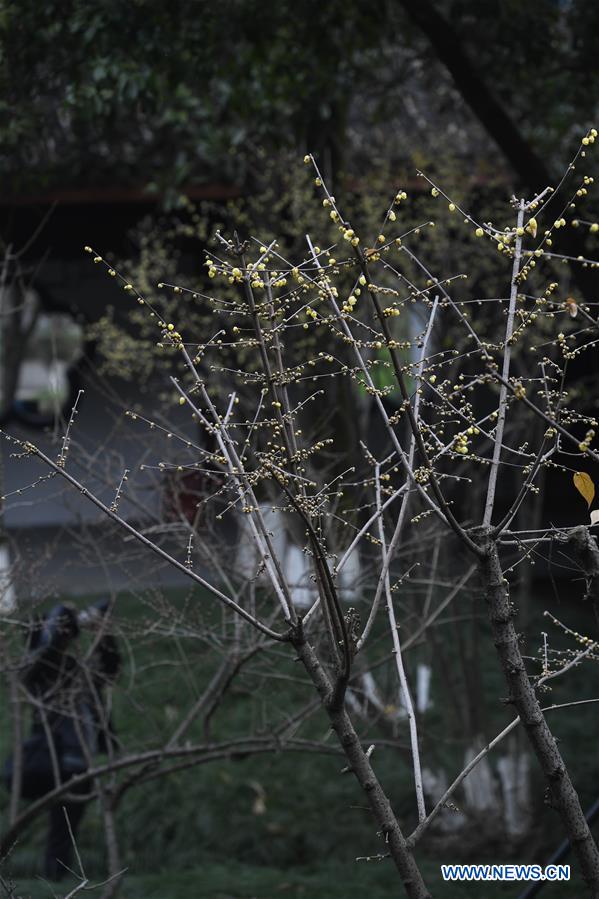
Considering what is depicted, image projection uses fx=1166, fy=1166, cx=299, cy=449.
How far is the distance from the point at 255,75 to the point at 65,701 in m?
4.02

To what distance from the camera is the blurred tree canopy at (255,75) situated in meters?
6.00

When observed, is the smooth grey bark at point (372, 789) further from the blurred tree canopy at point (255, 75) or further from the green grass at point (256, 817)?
the blurred tree canopy at point (255, 75)

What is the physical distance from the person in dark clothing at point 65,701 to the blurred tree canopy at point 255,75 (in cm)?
255

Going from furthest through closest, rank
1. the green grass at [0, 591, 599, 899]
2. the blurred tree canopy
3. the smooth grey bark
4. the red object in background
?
the green grass at [0, 591, 599, 899]
the blurred tree canopy
the red object in background
the smooth grey bark

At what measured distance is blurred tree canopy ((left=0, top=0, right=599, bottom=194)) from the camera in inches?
236

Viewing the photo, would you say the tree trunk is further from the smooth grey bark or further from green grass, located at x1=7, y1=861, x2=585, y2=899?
green grass, located at x1=7, y1=861, x2=585, y2=899

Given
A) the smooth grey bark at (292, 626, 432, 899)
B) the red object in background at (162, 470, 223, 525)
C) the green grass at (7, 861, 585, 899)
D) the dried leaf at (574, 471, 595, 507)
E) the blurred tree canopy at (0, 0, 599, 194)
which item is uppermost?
the blurred tree canopy at (0, 0, 599, 194)

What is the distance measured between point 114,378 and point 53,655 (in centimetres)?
516

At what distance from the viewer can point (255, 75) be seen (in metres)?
7.27

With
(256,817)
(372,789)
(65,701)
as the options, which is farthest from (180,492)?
(256,817)

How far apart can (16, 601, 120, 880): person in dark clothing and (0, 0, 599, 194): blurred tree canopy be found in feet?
8.36

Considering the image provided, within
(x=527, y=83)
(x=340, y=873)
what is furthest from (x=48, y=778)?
(x=527, y=83)

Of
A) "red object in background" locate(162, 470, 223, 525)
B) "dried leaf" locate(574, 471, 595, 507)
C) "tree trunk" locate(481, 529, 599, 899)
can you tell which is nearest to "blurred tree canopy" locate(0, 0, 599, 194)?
"red object in background" locate(162, 470, 223, 525)

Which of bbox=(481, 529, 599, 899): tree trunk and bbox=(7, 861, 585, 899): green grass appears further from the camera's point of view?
bbox=(7, 861, 585, 899): green grass
